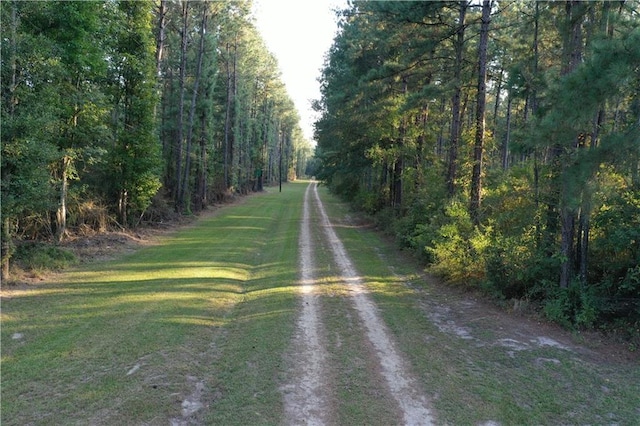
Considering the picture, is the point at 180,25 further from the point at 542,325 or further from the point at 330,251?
the point at 542,325

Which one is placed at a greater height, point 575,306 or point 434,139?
point 434,139

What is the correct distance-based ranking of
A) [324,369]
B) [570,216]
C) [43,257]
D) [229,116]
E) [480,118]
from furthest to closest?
[229,116] → [480,118] → [43,257] → [570,216] → [324,369]

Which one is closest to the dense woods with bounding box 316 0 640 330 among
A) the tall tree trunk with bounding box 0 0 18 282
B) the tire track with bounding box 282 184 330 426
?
the tire track with bounding box 282 184 330 426

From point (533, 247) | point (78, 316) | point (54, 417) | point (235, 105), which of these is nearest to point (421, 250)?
point (533, 247)

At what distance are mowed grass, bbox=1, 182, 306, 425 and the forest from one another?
8.56 feet

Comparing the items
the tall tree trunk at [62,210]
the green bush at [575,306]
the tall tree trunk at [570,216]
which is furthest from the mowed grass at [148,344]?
the tall tree trunk at [570,216]

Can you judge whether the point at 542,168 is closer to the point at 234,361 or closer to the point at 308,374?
the point at 308,374

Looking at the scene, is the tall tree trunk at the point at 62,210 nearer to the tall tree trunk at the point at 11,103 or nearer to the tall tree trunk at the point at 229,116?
the tall tree trunk at the point at 11,103

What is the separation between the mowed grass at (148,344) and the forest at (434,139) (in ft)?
8.56

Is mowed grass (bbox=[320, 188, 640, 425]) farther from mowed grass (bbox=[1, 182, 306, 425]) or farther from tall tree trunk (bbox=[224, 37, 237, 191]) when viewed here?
tall tree trunk (bbox=[224, 37, 237, 191])

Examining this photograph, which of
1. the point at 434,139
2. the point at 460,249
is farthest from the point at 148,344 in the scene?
the point at 434,139

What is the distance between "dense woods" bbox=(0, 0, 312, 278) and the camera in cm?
890

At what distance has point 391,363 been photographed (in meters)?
5.93

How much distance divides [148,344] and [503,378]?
488 cm
